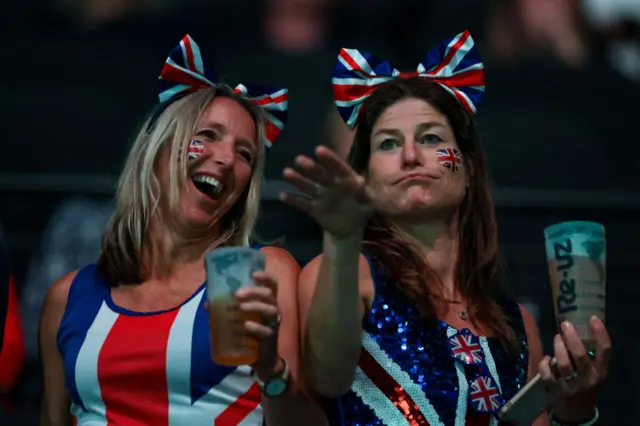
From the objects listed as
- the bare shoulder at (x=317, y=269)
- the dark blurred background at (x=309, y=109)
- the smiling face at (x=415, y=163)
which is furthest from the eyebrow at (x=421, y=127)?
the dark blurred background at (x=309, y=109)

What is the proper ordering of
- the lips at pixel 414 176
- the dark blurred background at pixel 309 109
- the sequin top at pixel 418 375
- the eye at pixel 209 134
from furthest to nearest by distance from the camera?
the dark blurred background at pixel 309 109, the eye at pixel 209 134, the lips at pixel 414 176, the sequin top at pixel 418 375

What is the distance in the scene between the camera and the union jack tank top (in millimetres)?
3059

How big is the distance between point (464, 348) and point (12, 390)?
6.27 ft

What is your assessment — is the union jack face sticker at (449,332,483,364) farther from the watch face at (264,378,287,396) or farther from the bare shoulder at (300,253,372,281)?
the watch face at (264,378,287,396)

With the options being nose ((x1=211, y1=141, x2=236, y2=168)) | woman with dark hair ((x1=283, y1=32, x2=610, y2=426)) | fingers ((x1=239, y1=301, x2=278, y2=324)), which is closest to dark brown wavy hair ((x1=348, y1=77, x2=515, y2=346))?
woman with dark hair ((x1=283, y1=32, x2=610, y2=426))

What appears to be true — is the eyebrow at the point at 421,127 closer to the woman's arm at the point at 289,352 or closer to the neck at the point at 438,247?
the neck at the point at 438,247

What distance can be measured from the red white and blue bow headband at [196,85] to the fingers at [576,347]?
3.90 feet

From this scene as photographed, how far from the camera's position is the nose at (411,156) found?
3.18 m

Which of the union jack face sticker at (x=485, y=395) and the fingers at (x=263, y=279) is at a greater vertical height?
the fingers at (x=263, y=279)

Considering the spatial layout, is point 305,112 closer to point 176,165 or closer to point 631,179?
point 631,179

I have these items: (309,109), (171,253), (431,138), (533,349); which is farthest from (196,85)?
(309,109)

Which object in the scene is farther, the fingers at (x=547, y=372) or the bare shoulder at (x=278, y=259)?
the bare shoulder at (x=278, y=259)

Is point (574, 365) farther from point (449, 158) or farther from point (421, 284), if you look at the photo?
point (449, 158)

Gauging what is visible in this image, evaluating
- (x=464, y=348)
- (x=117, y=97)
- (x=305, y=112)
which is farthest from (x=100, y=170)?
(x=464, y=348)
